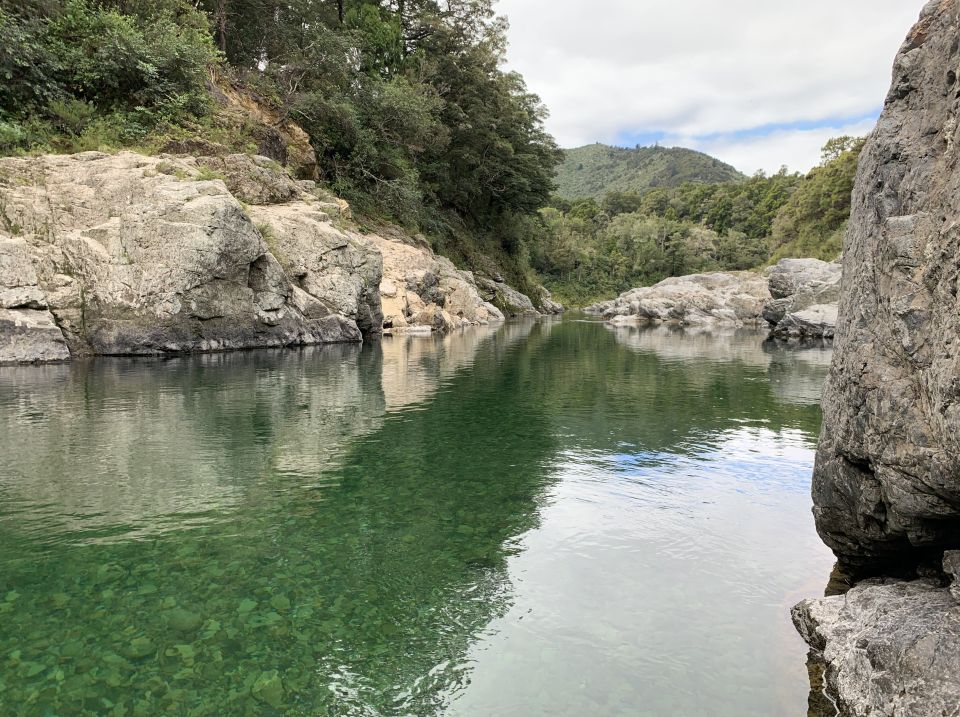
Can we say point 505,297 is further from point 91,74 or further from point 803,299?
point 91,74

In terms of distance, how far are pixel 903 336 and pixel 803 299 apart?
39.0 m

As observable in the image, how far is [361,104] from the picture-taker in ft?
132

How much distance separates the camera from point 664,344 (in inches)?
1331

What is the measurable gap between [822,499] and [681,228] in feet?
348

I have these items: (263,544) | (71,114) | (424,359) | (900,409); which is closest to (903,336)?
(900,409)

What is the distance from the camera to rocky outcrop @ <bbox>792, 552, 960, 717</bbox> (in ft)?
11.4

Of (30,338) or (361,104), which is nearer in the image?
(30,338)

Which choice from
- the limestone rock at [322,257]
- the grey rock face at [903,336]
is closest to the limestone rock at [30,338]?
the limestone rock at [322,257]

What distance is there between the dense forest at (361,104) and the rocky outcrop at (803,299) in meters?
21.9

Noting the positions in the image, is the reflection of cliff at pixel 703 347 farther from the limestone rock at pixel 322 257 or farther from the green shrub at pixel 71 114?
the green shrub at pixel 71 114

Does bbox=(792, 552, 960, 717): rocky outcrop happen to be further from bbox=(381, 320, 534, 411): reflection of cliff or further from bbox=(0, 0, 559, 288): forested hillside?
bbox=(0, 0, 559, 288): forested hillside

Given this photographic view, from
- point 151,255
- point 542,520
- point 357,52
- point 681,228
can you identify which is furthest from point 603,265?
point 542,520

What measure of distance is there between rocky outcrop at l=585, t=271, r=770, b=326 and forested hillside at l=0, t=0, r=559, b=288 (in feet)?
42.3

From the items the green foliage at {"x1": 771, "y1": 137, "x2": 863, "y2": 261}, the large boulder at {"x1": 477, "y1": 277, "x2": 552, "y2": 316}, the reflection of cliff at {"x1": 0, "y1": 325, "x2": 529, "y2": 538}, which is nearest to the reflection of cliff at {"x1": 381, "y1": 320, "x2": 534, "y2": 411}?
the reflection of cliff at {"x1": 0, "y1": 325, "x2": 529, "y2": 538}
